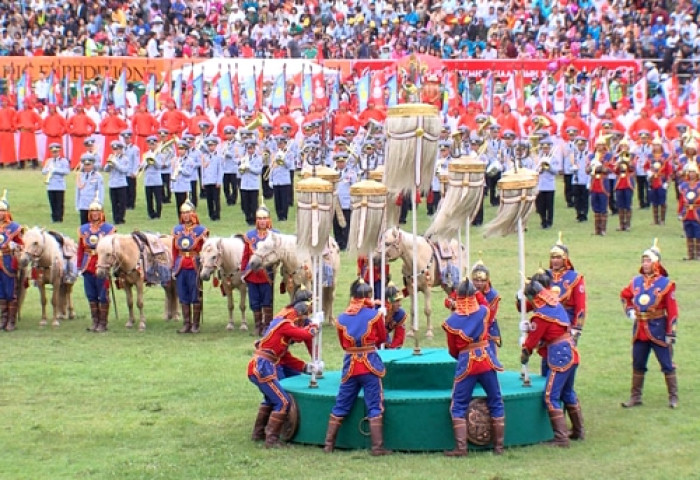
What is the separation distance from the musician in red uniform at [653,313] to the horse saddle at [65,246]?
8.73 meters

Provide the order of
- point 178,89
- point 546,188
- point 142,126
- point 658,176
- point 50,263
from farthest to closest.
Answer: point 178,89
point 142,126
point 546,188
point 658,176
point 50,263

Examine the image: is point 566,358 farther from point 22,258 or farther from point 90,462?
point 22,258

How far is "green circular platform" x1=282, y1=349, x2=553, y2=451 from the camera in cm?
1470

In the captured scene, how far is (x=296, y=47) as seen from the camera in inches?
1646

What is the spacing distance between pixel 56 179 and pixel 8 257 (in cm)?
1019

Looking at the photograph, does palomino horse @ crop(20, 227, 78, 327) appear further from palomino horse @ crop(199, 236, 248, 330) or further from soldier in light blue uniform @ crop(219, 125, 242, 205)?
soldier in light blue uniform @ crop(219, 125, 242, 205)

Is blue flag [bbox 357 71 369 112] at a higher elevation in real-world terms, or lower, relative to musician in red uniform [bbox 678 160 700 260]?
higher

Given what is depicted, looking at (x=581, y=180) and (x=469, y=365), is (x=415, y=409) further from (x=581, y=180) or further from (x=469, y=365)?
(x=581, y=180)

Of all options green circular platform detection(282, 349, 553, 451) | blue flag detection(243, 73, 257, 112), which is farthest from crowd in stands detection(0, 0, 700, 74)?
green circular platform detection(282, 349, 553, 451)

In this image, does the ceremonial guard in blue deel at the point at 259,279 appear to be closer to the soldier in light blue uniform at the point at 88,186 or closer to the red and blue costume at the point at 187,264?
the red and blue costume at the point at 187,264

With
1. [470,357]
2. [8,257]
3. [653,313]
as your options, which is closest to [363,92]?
[8,257]

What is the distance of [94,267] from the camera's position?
831 inches

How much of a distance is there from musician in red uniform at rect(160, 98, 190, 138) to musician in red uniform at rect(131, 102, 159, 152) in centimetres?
23

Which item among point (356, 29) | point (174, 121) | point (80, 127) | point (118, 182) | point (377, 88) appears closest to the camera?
point (118, 182)
